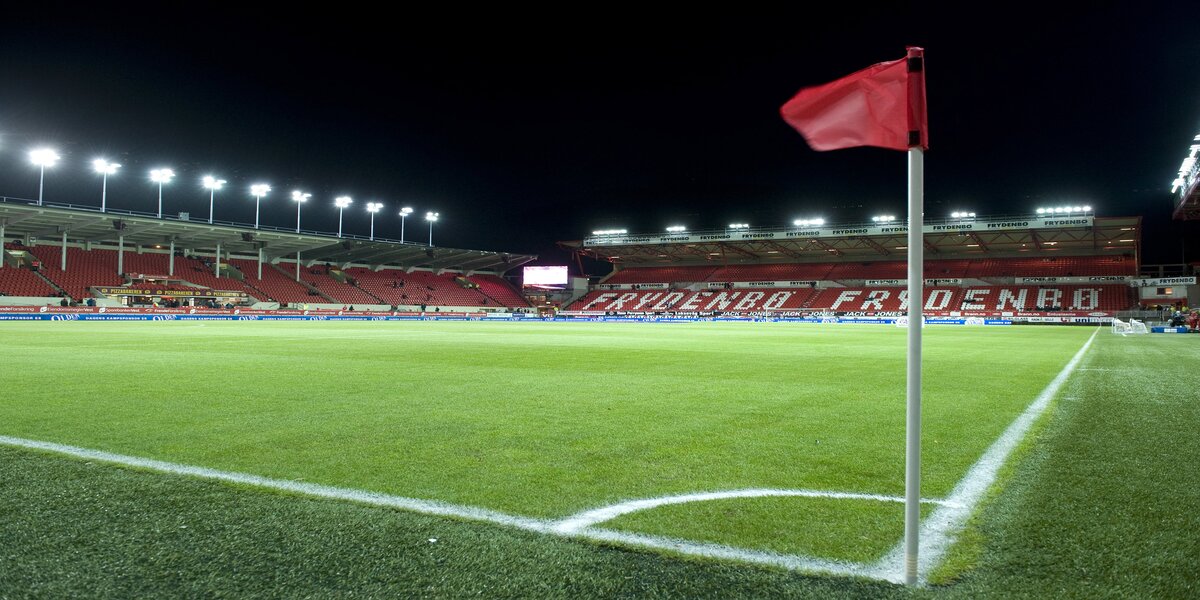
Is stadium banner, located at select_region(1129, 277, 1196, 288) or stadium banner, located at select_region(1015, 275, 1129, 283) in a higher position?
stadium banner, located at select_region(1015, 275, 1129, 283)

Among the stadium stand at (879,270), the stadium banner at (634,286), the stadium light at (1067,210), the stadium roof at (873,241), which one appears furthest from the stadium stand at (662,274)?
the stadium light at (1067,210)

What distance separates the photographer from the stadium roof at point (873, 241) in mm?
55031

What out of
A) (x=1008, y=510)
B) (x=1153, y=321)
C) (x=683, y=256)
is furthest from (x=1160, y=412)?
(x=683, y=256)

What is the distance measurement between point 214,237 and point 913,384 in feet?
211

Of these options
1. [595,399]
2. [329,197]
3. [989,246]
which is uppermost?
[329,197]

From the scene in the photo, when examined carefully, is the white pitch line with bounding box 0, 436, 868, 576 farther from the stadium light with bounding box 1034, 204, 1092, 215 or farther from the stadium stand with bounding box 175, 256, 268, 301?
the stadium light with bounding box 1034, 204, 1092, 215

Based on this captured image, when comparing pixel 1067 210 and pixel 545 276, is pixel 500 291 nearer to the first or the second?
pixel 545 276

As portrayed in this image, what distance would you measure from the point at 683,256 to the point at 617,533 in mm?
77458

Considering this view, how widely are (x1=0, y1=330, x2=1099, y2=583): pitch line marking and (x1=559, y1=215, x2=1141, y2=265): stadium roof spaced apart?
2339 inches

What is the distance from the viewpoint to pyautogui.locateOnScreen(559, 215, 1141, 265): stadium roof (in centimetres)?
5503

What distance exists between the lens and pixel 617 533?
121 inches

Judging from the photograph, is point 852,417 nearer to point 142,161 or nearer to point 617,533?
point 617,533

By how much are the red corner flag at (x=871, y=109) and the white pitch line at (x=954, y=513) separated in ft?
5.87

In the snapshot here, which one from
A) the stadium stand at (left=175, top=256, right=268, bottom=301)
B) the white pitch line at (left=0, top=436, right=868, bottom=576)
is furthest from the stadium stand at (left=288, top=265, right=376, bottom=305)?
the white pitch line at (left=0, top=436, right=868, bottom=576)
